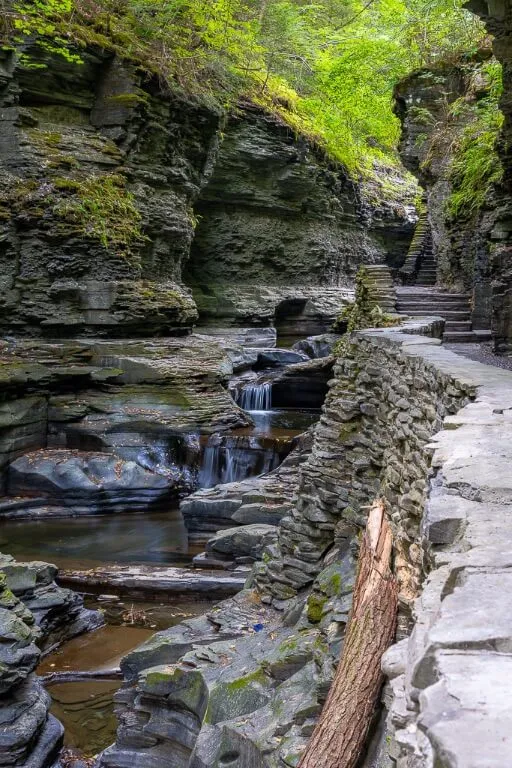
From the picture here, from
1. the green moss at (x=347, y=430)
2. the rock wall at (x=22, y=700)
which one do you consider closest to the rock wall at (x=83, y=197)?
the green moss at (x=347, y=430)

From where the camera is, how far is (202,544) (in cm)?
1374

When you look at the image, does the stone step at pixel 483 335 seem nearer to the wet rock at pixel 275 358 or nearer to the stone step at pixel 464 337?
the stone step at pixel 464 337

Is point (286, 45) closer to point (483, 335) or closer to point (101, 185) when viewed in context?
point (101, 185)

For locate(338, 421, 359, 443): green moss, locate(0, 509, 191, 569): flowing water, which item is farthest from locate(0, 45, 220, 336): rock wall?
locate(338, 421, 359, 443): green moss

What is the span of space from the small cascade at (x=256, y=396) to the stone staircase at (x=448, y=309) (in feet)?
16.7

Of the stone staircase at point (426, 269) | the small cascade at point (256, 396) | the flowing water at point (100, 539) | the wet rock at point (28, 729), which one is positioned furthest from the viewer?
the stone staircase at point (426, 269)

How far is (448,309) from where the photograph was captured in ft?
61.5

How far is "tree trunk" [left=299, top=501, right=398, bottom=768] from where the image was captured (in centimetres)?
456

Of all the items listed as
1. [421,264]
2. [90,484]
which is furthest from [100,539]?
[421,264]

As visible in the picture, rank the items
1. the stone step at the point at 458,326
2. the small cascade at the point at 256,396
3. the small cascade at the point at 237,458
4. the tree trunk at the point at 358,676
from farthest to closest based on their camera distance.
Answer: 1. the small cascade at the point at 256,396
2. the stone step at the point at 458,326
3. the small cascade at the point at 237,458
4. the tree trunk at the point at 358,676

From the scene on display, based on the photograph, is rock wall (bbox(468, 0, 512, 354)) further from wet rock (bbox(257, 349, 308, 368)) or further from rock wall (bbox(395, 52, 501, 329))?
wet rock (bbox(257, 349, 308, 368))

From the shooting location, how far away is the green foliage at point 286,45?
64.4 ft

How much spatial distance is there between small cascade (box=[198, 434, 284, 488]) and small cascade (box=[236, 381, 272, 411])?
3.89m

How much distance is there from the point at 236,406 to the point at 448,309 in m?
6.47
